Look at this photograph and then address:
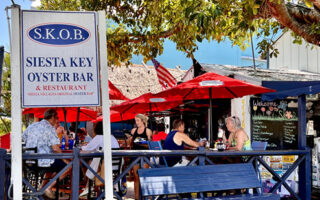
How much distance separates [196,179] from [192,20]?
125 inches

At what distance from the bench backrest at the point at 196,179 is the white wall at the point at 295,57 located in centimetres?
983

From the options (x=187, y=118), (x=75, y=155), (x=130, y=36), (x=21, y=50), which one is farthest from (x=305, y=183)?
(x=187, y=118)

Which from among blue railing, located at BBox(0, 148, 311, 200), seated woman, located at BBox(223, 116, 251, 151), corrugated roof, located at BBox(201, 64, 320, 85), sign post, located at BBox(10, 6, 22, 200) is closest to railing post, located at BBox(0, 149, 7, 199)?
blue railing, located at BBox(0, 148, 311, 200)

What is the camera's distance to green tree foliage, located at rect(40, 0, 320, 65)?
6727 mm

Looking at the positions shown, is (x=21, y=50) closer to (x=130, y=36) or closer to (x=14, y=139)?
(x=14, y=139)

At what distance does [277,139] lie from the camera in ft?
37.7

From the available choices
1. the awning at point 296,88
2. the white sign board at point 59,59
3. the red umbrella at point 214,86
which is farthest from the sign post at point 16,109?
the awning at point 296,88

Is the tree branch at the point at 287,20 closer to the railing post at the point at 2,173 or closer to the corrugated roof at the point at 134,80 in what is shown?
the railing post at the point at 2,173

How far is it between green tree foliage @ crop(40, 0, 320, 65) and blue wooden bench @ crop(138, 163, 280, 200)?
8.10ft

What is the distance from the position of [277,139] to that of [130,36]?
5755mm

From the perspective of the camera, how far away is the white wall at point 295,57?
47.2 feet

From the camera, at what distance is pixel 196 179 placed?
16.8 feet

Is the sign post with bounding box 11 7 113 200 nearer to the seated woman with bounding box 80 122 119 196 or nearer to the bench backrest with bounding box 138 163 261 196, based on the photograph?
the bench backrest with bounding box 138 163 261 196

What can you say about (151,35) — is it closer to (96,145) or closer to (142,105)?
(96,145)
